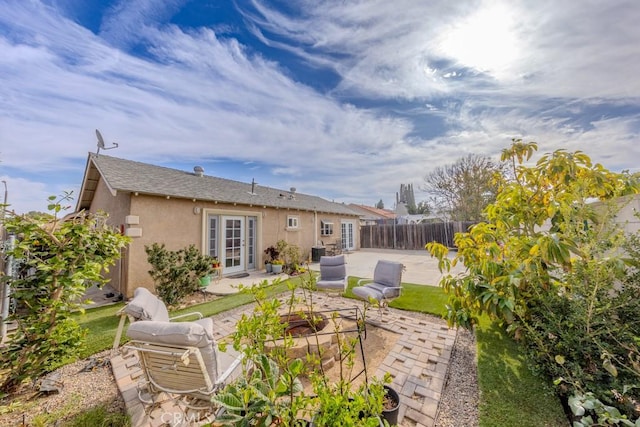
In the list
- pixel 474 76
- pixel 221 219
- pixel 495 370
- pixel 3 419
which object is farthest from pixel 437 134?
pixel 3 419

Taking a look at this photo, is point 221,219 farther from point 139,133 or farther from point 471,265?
point 471,265

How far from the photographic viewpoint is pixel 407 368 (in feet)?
10.8

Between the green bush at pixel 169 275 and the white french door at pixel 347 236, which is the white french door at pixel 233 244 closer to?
the green bush at pixel 169 275

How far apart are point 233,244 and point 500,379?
8.65 meters

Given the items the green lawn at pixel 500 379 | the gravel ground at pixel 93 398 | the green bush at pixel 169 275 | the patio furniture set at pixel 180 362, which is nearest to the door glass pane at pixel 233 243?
the green bush at pixel 169 275

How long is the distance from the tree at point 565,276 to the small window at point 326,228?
1062 centimetres

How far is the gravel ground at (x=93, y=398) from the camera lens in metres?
2.44

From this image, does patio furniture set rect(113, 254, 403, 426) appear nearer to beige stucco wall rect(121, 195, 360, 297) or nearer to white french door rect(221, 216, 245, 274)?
beige stucco wall rect(121, 195, 360, 297)

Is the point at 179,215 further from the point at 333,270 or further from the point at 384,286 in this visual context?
the point at 384,286

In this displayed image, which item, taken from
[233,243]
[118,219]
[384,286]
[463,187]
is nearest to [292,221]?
[233,243]

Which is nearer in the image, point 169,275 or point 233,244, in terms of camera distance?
point 169,275

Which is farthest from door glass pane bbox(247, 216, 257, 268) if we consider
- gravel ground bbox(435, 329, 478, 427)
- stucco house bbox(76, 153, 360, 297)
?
gravel ground bbox(435, 329, 478, 427)

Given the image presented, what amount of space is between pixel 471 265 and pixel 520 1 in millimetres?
4565

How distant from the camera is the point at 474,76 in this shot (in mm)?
5914
